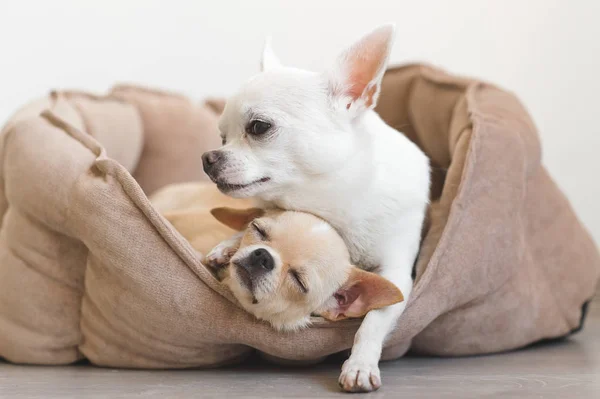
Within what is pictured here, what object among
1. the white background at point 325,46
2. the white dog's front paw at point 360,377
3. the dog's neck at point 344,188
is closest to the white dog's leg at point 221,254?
the dog's neck at point 344,188

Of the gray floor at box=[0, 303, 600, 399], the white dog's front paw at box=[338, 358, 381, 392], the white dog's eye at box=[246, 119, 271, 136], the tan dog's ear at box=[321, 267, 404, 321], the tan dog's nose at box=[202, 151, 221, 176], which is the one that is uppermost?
the white dog's eye at box=[246, 119, 271, 136]

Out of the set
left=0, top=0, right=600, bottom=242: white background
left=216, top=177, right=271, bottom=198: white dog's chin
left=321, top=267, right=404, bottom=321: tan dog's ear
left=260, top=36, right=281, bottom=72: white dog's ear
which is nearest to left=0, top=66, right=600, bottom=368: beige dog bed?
left=321, top=267, right=404, bottom=321: tan dog's ear

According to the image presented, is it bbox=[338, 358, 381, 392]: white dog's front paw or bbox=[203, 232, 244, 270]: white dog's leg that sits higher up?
bbox=[203, 232, 244, 270]: white dog's leg

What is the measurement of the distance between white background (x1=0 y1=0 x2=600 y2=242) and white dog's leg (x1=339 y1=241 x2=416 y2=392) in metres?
1.70

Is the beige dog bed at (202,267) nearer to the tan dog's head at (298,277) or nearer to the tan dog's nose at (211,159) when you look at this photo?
the tan dog's head at (298,277)

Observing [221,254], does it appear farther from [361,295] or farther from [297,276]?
[361,295]

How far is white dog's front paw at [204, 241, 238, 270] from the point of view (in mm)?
1705

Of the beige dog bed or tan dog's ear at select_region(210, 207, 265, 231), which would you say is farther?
tan dog's ear at select_region(210, 207, 265, 231)

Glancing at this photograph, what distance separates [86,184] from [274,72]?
487 millimetres

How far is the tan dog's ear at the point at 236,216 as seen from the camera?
5.90ft

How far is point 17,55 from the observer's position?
3.06 meters

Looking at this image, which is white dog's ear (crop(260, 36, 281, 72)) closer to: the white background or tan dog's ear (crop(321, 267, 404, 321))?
tan dog's ear (crop(321, 267, 404, 321))

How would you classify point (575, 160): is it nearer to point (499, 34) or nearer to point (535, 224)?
point (499, 34)

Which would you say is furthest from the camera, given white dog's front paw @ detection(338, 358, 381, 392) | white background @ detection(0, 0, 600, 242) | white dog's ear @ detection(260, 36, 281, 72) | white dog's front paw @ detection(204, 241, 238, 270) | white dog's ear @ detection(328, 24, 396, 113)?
white background @ detection(0, 0, 600, 242)
